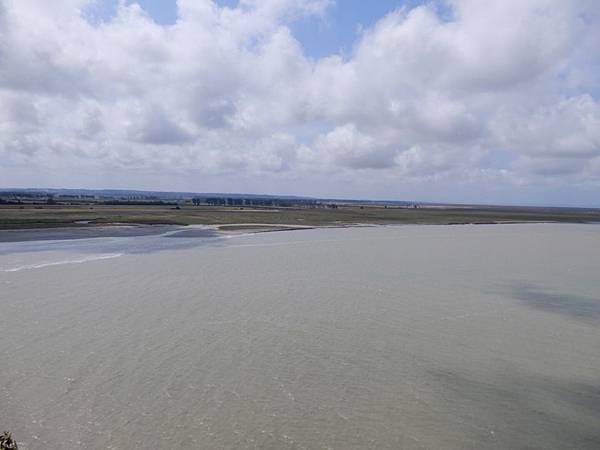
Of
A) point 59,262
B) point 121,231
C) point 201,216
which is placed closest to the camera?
point 59,262

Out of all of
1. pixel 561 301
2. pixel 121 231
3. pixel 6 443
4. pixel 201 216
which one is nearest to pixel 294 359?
pixel 6 443

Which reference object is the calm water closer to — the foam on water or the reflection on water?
the reflection on water

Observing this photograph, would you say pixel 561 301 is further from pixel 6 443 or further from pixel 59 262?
pixel 59 262

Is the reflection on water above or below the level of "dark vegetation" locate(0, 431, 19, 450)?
below

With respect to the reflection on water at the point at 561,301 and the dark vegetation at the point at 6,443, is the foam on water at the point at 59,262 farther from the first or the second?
the reflection on water at the point at 561,301

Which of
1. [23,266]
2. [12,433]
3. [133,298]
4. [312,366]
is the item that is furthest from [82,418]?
[23,266]

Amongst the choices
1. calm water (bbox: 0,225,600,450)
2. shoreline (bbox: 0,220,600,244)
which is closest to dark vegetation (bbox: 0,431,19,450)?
calm water (bbox: 0,225,600,450)

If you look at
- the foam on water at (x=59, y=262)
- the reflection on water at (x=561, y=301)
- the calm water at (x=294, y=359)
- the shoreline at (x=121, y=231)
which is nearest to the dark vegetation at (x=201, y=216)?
the shoreline at (x=121, y=231)

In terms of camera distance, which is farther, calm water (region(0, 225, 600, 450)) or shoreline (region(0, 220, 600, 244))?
shoreline (region(0, 220, 600, 244))
